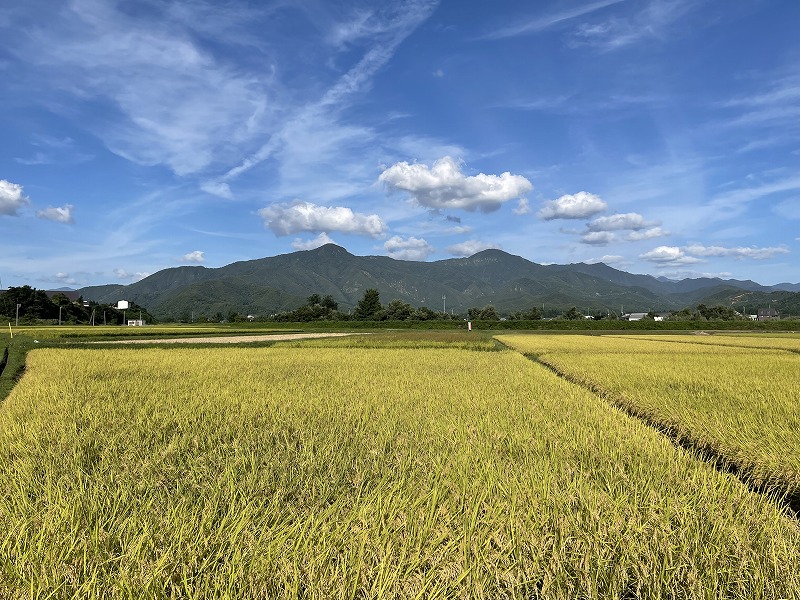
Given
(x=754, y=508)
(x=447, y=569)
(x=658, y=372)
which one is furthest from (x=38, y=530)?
(x=658, y=372)

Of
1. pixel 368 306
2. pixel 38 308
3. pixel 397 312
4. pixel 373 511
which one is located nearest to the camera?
pixel 373 511

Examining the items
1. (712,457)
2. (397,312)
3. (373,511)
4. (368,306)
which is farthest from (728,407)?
(368,306)

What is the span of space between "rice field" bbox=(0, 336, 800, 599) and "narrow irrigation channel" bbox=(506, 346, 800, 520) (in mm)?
429

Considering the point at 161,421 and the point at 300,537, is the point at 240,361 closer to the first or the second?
the point at 161,421

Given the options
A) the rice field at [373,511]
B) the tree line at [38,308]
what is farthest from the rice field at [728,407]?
the tree line at [38,308]

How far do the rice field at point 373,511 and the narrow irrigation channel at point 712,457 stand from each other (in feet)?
1.41

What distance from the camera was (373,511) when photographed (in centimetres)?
328

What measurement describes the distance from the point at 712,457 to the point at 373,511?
4743 millimetres

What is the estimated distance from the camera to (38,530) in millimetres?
3043

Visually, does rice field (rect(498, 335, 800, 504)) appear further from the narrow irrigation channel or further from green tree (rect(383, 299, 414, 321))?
green tree (rect(383, 299, 414, 321))

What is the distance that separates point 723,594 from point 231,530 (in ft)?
9.39

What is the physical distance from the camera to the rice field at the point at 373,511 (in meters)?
2.49

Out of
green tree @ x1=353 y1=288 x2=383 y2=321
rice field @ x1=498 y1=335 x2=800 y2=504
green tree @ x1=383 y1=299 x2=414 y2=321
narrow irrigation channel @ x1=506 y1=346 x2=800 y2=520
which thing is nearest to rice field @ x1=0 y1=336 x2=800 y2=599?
narrow irrigation channel @ x1=506 y1=346 x2=800 y2=520

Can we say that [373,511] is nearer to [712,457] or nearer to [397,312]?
[712,457]
